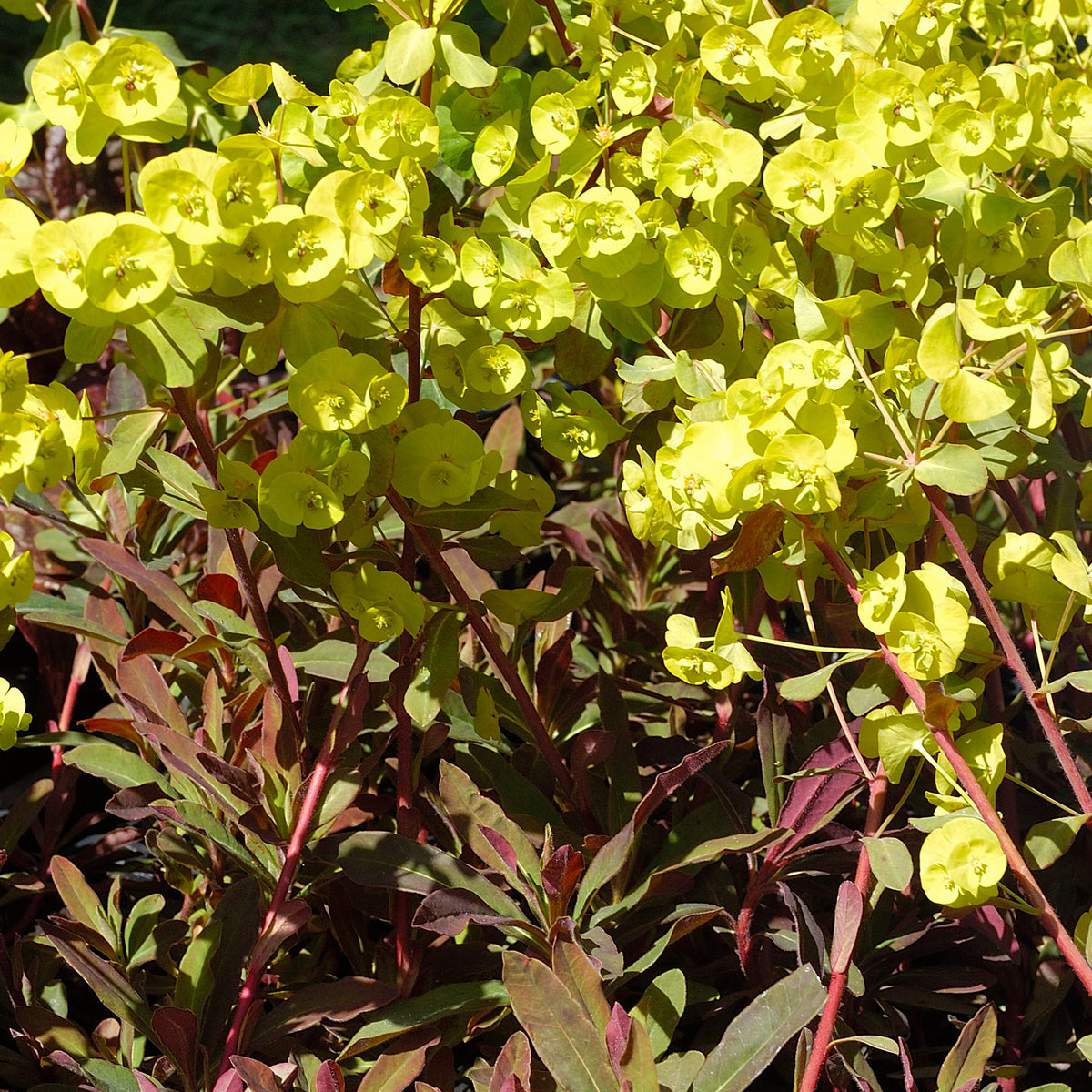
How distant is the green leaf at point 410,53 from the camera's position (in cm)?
87

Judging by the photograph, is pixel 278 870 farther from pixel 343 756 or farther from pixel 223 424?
pixel 223 424

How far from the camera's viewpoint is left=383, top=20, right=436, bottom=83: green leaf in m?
0.87

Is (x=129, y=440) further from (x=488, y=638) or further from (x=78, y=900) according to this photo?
(x=78, y=900)

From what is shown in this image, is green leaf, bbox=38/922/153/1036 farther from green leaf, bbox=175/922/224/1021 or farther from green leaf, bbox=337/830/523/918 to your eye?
green leaf, bbox=337/830/523/918

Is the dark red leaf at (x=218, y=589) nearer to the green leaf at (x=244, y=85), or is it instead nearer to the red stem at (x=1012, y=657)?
the green leaf at (x=244, y=85)

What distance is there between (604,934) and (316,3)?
15.4 feet

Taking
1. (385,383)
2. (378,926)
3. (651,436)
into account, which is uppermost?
(385,383)

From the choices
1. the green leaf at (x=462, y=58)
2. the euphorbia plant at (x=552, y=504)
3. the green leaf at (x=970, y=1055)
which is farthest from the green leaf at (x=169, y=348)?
the green leaf at (x=970, y=1055)

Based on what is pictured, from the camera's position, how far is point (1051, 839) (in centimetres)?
89

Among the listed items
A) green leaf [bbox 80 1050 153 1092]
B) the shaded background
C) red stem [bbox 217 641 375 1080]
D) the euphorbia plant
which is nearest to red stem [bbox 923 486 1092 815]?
the euphorbia plant

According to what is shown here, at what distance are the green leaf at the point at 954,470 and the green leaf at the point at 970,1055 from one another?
1.39ft

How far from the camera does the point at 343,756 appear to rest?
1024mm

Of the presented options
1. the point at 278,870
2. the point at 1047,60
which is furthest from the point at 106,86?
the point at 1047,60

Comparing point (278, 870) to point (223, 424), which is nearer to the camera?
point (278, 870)
